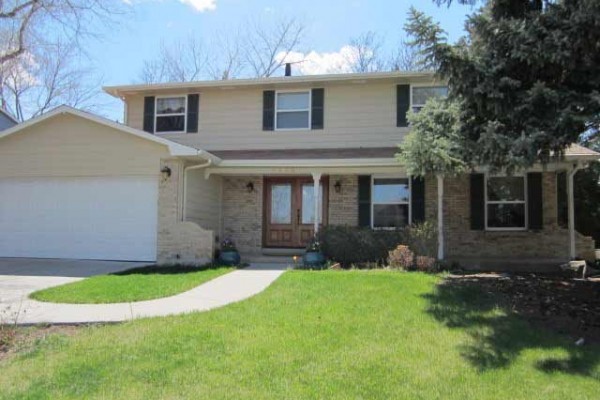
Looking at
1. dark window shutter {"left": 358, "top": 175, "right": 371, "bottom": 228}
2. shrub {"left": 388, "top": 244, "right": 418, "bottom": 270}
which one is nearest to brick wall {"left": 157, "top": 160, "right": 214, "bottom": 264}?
dark window shutter {"left": 358, "top": 175, "right": 371, "bottom": 228}

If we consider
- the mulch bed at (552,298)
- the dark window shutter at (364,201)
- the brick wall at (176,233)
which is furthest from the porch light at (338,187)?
the mulch bed at (552,298)

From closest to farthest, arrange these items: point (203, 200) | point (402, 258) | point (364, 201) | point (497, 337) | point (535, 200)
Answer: point (497, 337) < point (402, 258) < point (535, 200) < point (203, 200) < point (364, 201)

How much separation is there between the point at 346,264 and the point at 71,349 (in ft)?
24.6

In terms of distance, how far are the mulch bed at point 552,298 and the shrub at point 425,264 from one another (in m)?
0.56

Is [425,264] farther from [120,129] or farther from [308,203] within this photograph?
[120,129]

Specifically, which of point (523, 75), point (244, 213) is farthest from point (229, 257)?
point (523, 75)

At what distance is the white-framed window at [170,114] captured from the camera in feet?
49.3

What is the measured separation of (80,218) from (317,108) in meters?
7.23

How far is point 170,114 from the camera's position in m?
15.1

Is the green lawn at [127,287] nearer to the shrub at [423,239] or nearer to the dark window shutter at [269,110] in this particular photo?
the shrub at [423,239]

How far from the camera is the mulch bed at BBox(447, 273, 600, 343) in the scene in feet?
20.1

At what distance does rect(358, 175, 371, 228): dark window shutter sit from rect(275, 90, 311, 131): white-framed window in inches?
98.3

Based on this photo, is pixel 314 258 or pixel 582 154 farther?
pixel 314 258

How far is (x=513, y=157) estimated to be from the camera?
6395 mm
